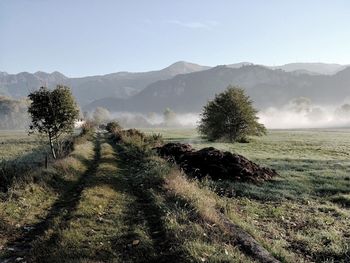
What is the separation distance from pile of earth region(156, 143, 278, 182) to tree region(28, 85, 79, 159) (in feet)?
37.9

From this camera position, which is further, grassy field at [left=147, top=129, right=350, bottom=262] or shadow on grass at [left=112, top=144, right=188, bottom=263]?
grassy field at [left=147, top=129, right=350, bottom=262]

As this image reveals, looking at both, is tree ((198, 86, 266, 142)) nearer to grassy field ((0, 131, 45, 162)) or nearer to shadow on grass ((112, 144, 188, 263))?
grassy field ((0, 131, 45, 162))

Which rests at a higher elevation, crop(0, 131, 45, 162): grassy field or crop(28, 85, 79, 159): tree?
crop(28, 85, 79, 159): tree

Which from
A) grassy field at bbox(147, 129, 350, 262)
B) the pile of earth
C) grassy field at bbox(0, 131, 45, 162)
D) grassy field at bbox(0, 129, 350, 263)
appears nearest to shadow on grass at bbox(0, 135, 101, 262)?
grassy field at bbox(0, 129, 350, 263)

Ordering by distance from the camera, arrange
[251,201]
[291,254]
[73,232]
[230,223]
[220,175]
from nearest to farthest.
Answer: [291,254] → [73,232] → [230,223] → [251,201] → [220,175]

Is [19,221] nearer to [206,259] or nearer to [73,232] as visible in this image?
[73,232]

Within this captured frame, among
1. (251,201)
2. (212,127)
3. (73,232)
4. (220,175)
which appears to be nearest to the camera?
(73,232)

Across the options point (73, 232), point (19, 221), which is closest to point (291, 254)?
point (73, 232)

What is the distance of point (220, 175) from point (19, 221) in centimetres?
1329

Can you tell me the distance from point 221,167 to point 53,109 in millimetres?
16420

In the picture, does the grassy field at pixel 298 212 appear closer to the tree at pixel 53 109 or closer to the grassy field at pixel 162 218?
the grassy field at pixel 162 218

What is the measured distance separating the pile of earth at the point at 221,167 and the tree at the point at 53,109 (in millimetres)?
11567

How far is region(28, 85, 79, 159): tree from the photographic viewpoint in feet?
115

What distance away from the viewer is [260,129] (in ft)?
247
